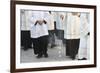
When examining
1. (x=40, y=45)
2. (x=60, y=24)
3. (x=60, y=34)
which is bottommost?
(x=40, y=45)

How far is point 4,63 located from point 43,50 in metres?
0.41

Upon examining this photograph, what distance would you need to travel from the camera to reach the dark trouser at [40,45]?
1.81m

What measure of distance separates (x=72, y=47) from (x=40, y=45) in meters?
0.36

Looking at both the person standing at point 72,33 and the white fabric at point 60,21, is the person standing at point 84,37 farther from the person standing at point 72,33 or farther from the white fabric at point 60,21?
the white fabric at point 60,21

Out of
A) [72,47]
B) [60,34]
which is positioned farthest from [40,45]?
[72,47]

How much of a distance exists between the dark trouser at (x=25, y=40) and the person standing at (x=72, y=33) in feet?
1.32

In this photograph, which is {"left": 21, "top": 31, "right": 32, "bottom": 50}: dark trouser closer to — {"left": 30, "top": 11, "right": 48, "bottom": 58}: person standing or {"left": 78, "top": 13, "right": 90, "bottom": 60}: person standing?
{"left": 30, "top": 11, "right": 48, "bottom": 58}: person standing

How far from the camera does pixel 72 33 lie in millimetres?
1908

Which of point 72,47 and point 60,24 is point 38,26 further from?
point 72,47

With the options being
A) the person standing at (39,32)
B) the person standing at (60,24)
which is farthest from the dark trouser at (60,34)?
the person standing at (39,32)

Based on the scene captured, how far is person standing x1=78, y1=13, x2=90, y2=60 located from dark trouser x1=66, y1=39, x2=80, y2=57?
0.16 feet

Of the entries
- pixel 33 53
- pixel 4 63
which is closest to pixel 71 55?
pixel 33 53

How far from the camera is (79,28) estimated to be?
193 centimetres

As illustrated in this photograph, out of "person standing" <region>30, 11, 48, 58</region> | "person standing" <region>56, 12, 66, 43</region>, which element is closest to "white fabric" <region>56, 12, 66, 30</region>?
"person standing" <region>56, 12, 66, 43</region>
